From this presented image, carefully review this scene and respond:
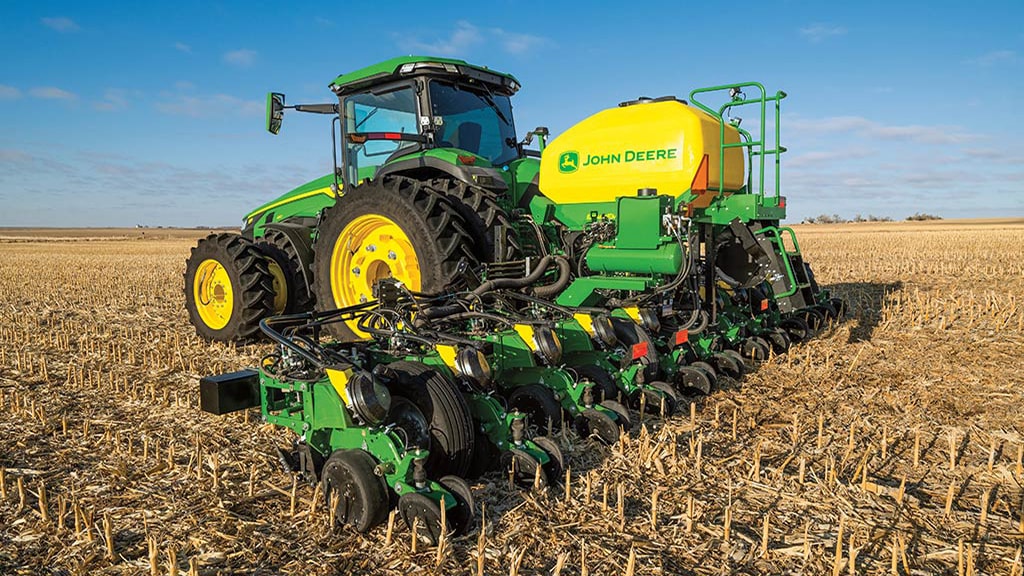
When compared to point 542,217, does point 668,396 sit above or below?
below

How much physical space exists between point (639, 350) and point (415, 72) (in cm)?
345

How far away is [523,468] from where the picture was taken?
320cm

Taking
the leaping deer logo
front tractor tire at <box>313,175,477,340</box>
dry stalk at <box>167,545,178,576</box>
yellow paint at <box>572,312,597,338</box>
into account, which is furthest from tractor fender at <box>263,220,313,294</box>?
dry stalk at <box>167,545,178,576</box>

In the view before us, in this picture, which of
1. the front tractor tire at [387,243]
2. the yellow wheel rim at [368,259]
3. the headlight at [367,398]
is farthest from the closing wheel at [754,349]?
the headlight at [367,398]

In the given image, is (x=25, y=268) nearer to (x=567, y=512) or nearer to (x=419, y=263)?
(x=419, y=263)

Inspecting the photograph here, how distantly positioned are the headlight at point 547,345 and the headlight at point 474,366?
1.86 feet

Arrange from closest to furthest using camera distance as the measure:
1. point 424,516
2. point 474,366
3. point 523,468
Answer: point 424,516
point 523,468
point 474,366

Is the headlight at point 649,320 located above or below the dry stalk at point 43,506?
above

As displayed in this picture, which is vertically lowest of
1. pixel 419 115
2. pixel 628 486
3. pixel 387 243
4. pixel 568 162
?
pixel 628 486

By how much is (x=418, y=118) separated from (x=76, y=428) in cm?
369

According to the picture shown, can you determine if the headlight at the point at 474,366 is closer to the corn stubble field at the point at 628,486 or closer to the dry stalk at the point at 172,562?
the corn stubble field at the point at 628,486

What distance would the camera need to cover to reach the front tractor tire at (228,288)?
665 cm

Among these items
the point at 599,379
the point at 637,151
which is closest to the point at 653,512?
the point at 599,379

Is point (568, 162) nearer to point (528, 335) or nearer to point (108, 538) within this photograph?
point (528, 335)
